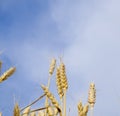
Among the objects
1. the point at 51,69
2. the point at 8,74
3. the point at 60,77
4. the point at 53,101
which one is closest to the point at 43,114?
the point at 8,74

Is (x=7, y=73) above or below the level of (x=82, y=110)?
above

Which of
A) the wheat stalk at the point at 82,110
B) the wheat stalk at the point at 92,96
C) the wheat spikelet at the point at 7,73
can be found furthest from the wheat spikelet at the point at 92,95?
the wheat spikelet at the point at 7,73

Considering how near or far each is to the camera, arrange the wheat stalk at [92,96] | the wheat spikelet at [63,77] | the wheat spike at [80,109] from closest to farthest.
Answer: the wheat spike at [80,109] → the wheat spikelet at [63,77] → the wheat stalk at [92,96]

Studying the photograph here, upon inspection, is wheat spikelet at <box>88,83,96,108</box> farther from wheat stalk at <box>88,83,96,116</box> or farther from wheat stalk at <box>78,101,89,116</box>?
wheat stalk at <box>78,101,89,116</box>

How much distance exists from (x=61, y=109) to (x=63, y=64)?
1.56ft

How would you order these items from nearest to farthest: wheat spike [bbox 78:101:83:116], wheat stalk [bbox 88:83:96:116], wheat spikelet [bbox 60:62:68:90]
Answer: wheat spike [bbox 78:101:83:116] < wheat spikelet [bbox 60:62:68:90] < wheat stalk [bbox 88:83:96:116]

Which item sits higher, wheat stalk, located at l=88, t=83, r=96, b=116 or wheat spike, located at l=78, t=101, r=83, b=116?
wheat stalk, located at l=88, t=83, r=96, b=116

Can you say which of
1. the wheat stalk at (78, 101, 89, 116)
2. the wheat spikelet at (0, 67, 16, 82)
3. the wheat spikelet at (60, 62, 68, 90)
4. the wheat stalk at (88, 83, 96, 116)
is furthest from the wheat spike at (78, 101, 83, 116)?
the wheat spikelet at (0, 67, 16, 82)

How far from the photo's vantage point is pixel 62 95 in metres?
2.05

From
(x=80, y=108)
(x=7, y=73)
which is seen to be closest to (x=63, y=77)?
(x=80, y=108)

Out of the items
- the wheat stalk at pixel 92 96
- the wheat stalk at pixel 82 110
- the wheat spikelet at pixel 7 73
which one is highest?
the wheat spikelet at pixel 7 73

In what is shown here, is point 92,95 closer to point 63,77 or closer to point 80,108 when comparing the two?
point 63,77

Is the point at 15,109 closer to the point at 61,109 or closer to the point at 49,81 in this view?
the point at 61,109

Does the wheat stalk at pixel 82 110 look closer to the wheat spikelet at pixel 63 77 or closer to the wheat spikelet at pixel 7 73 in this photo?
the wheat spikelet at pixel 63 77
